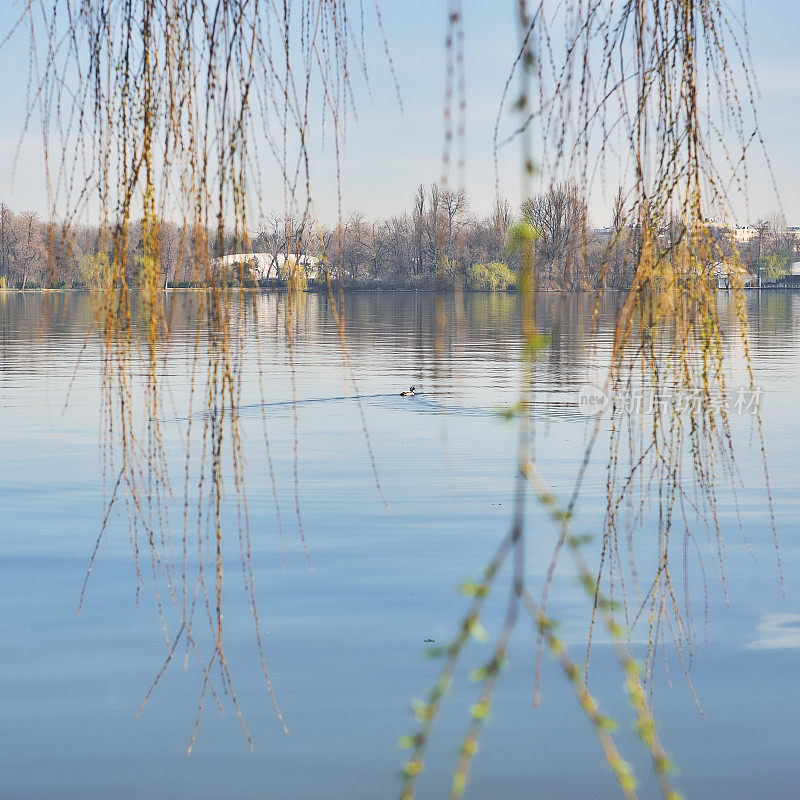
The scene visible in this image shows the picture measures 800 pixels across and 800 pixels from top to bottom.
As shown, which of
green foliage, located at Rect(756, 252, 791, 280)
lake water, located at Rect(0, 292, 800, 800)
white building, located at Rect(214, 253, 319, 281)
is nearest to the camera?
white building, located at Rect(214, 253, 319, 281)

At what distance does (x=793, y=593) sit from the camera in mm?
7273


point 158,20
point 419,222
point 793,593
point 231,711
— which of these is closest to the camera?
point 158,20

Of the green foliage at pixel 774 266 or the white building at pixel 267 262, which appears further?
the green foliage at pixel 774 266

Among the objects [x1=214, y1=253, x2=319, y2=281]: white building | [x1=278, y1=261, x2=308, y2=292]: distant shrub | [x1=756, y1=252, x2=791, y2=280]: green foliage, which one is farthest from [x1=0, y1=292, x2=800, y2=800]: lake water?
[x1=756, y1=252, x2=791, y2=280]: green foliage

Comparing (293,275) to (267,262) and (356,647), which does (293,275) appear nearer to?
(267,262)

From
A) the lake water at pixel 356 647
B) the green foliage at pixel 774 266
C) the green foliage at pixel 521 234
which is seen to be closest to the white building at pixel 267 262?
the lake water at pixel 356 647

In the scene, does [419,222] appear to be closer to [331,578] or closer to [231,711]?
[231,711]

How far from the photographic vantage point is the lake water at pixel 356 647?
16.2 feet

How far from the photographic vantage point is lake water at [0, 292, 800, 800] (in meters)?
4.95

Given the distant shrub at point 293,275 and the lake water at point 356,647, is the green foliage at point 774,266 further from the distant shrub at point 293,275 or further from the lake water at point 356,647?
the distant shrub at point 293,275

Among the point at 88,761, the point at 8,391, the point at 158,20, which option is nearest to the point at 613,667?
the point at 88,761

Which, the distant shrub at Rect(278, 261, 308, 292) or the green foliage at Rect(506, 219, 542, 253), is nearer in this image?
the green foliage at Rect(506, 219, 542, 253)

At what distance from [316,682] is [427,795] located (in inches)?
49.5

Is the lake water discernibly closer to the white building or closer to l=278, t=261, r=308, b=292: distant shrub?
the white building
